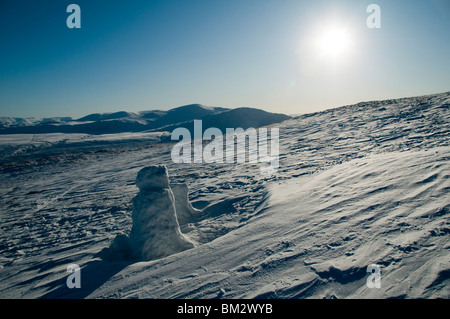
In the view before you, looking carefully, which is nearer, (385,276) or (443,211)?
(385,276)

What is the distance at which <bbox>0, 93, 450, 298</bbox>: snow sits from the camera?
255 centimetres

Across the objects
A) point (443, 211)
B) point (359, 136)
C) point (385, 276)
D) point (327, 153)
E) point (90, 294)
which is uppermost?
point (359, 136)

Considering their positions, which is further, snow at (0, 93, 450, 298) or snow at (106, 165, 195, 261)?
snow at (106, 165, 195, 261)

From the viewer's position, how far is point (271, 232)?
372 cm

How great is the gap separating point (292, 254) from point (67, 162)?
17678 mm

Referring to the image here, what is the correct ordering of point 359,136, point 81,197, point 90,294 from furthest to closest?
1. point 359,136
2. point 81,197
3. point 90,294

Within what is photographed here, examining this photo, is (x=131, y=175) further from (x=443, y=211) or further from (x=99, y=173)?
(x=443, y=211)

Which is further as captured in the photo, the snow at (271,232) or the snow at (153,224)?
the snow at (153,224)

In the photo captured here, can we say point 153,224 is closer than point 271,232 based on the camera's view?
No

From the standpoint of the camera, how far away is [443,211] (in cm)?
308

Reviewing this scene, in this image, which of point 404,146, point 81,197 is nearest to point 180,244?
point 81,197

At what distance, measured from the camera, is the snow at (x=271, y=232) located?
2.55 metres
